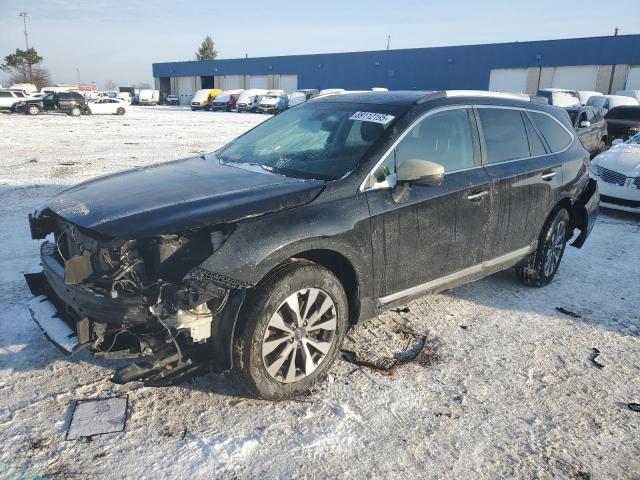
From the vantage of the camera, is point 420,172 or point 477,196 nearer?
point 420,172

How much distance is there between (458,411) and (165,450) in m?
1.70

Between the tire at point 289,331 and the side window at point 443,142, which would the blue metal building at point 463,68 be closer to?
the side window at point 443,142

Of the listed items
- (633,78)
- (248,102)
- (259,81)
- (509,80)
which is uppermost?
(633,78)

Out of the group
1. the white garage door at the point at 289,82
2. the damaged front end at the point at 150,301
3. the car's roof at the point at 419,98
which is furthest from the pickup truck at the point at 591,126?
the white garage door at the point at 289,82

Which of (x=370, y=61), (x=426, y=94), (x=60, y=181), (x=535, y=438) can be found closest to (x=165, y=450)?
(x=535, y=438)

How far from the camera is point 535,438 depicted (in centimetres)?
292

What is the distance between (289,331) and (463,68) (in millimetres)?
46497

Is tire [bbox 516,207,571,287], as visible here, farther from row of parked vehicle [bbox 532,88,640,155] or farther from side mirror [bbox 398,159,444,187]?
row of parked vehicle [bbox 532,88,640,155]

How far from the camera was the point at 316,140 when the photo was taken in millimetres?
4020

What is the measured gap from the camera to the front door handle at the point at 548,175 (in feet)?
15.4

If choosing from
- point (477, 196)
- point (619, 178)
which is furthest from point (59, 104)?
point (477, 196)

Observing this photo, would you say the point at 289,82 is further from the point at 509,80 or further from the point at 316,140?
the point at 316,140

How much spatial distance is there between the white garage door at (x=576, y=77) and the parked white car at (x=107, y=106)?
105ft

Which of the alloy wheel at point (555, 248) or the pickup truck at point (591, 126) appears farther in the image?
the pickup truck at point (591, 126)
